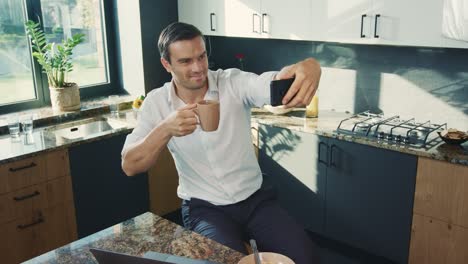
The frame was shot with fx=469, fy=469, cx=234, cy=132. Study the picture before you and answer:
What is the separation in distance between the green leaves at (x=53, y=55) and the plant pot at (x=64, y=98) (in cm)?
5

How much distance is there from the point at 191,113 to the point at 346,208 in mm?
1623

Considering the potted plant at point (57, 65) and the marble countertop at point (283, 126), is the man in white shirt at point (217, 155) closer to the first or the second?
the marble countertop at point (283, 126)

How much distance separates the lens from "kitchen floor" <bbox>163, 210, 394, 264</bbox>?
2.95m

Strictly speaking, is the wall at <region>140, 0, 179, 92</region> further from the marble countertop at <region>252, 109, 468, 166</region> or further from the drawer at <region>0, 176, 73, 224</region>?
the drawer at <region>0, 176, 73, 224</region>

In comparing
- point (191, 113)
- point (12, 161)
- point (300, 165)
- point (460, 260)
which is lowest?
point (460, 260)

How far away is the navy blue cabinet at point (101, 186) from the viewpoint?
2832 millimetres

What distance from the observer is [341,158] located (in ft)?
9.35

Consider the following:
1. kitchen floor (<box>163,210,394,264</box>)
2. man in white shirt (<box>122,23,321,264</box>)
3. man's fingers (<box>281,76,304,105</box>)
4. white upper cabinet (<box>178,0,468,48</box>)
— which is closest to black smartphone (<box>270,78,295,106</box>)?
man's fingers (<box>281,76,304,105</box>)

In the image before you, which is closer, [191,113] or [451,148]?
[191,113]

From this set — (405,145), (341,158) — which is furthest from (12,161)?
(405,145)

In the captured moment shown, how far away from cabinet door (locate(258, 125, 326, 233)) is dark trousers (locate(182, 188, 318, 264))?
3.28 feet

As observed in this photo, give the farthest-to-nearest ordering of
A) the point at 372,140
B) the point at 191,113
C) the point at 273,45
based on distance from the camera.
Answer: the point at 273,45 < the point at 372,140 < the point at 191,113

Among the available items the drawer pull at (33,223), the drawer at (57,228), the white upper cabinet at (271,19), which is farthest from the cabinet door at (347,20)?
the drawer pull at (33,223)

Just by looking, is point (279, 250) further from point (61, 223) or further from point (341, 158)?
point (61, 223)
